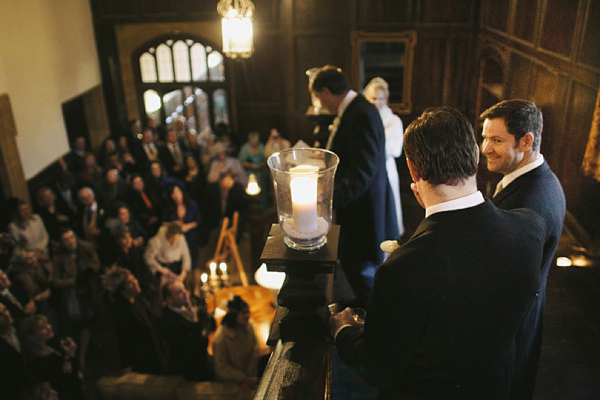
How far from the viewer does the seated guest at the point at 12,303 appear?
3.78 meters

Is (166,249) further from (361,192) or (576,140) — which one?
(576,140)

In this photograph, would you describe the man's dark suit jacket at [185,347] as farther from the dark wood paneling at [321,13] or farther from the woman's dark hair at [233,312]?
the dark wood paneling at [321,13]

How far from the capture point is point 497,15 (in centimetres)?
446

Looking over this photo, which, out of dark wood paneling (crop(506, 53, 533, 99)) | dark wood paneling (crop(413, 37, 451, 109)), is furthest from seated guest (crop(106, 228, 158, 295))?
dark wood paneling (crop(413, 37, 451, 109))

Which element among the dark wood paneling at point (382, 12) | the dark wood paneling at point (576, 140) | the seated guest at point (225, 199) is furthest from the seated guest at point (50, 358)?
the dark wood paneling at point (382, 12)

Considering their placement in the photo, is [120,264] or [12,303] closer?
[12,303]

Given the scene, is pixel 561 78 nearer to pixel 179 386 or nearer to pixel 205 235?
pixel 179 386

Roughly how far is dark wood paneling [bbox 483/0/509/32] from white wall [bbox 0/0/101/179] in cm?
528

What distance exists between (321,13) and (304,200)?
6579mm

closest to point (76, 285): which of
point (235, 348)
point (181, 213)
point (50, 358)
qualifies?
point (50, 358)

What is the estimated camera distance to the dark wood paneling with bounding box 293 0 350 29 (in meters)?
7.45

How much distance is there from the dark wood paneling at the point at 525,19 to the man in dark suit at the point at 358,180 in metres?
1.81

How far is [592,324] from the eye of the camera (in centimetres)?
292

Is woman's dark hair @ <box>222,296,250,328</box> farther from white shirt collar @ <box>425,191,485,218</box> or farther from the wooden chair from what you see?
white shirt collar @ <box>425,191,485,218</box>
